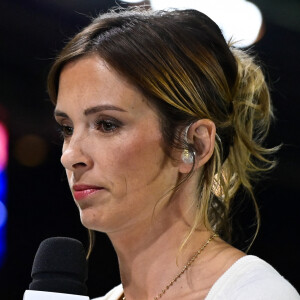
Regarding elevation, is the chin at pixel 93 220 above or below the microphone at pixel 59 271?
below

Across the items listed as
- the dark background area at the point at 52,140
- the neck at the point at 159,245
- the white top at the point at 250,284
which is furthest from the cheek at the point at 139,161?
the dark background area at the point at 52,140

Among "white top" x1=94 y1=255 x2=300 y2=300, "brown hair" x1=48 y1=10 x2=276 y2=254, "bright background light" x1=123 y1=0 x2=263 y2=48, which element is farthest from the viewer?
"bright background light" x1=123 y1=0 x2=263 y2=48

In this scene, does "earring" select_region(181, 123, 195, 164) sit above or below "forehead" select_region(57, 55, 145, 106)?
below

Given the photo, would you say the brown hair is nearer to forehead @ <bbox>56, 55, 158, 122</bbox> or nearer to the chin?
forehead @ <bbox>56, 55, 158, 122</bbox>

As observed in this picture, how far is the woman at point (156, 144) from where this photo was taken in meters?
1.43

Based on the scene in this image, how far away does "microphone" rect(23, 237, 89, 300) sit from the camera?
3.95ft

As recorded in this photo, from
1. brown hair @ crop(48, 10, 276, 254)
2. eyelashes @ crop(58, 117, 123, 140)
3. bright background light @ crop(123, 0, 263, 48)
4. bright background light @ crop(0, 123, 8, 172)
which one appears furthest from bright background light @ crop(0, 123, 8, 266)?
eyelashes @ crop(58, 117, 123, 140)

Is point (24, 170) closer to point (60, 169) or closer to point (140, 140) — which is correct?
point (60, 169)

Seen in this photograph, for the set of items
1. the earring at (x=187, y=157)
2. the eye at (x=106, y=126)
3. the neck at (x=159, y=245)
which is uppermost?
the eye at (x=106, y=126)

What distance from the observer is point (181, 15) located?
160 cm

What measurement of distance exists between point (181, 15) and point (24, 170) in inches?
44.6

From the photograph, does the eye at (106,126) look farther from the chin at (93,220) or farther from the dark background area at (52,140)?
the dark background area at (52,140)

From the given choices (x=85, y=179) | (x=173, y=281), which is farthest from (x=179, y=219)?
(x=85, y=179)

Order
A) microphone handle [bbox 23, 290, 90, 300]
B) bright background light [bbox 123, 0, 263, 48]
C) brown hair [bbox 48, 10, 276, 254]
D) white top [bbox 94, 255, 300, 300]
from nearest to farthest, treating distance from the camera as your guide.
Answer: microphone handle [bbox 23, 290, 90, 300] < white top [bbox 94, 255, 300, 300] < brown hair [bbox 48, 10, 276, 254] < bright background light [bbox 123, 0, 263, 48]
